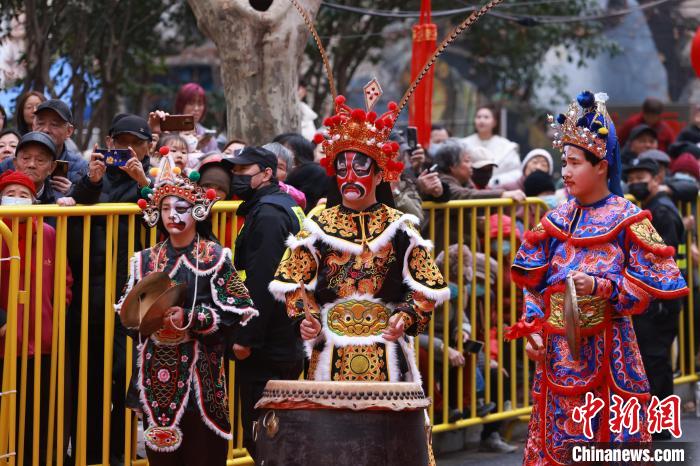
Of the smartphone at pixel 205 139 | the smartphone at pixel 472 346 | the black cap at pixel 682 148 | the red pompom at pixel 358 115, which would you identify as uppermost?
the black cap at pixel 682 148

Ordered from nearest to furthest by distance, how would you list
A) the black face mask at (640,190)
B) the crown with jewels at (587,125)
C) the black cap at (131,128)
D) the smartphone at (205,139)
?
1. the crown with jewels at (587,125)
2. the black cap at (131,128)
3. the black face mask at (640,190)
4. the smartphone at (205,139)

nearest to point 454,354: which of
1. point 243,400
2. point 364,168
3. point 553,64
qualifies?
point 243,400

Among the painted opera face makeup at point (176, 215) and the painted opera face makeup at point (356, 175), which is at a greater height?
the painted opera face makeup at point (356, 175)

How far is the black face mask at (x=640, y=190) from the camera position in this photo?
1046 centimetres

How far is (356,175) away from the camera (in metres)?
6.86

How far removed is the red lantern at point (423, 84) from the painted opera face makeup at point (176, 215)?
3.75 meters

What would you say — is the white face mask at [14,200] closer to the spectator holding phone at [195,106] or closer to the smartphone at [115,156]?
the smartphone at [115,156]

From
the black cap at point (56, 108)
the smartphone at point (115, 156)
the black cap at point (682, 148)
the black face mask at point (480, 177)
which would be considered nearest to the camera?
the smartphone at point (115, 156)

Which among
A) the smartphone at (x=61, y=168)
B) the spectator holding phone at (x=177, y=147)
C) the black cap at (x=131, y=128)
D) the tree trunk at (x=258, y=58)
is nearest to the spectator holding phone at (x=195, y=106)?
the tree trunk at (x=258, y=58)

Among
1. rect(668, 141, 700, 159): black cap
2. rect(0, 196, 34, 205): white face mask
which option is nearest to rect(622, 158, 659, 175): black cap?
rect(668, 141, 700, 159): black cap

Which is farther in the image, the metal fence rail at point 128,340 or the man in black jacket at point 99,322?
the man in black jacket at point 99,322

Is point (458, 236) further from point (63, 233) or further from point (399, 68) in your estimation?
point (399, 68)

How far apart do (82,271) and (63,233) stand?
0.28 metres

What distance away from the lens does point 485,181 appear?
11.0 metres
